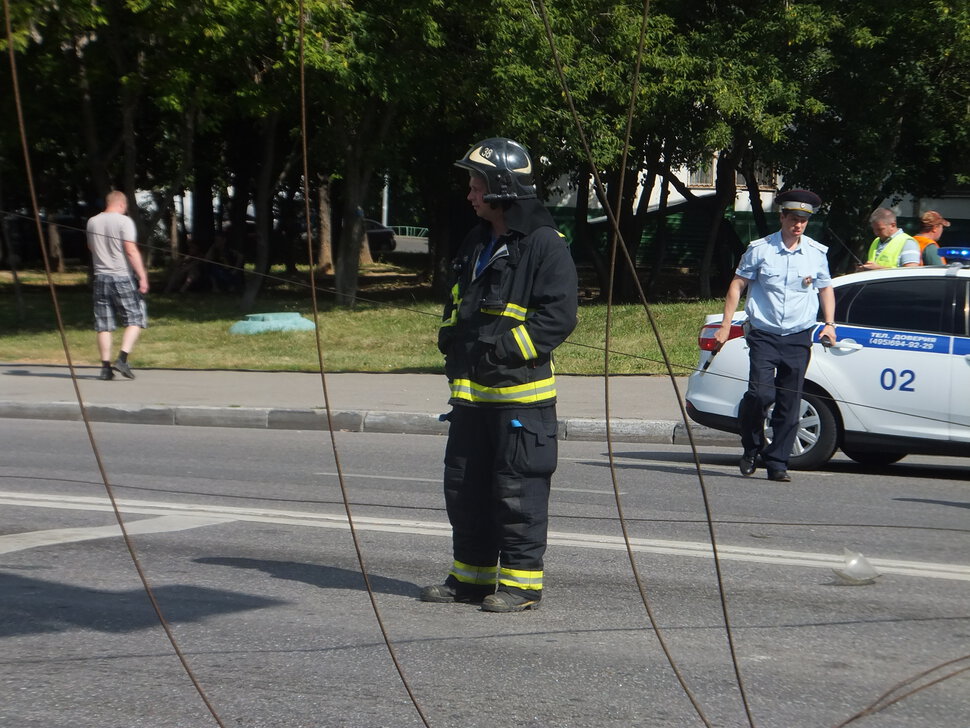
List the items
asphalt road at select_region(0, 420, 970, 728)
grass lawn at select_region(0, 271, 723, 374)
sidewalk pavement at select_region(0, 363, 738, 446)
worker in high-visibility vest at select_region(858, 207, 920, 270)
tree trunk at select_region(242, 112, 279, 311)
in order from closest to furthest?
asphalt road at select_region(0, 420, 970, 728)
worker in high-visibility vest at select_region(858, 207, 920, 270)
sidewalk pavement at select_region(0, 363, 738, 446)
grass lawn at select_region(0, 271, 723, 374)
tree trunk at select_region(242, 112, 279, 311)

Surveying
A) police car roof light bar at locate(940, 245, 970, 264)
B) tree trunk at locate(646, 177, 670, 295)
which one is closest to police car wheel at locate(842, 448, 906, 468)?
police car roof light bar at locate(940, 245, 970, 264)

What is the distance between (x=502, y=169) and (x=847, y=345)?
15.8ft

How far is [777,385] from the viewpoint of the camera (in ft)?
27.4

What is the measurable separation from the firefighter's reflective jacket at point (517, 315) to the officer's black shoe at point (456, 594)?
83cm

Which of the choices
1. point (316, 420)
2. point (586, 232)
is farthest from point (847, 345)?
point (586, 232)

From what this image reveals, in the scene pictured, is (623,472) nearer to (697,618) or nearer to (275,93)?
(697,618)

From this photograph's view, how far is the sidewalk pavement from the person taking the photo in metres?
11.0

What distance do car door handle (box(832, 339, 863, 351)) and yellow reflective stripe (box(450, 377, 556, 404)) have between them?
4.59 m

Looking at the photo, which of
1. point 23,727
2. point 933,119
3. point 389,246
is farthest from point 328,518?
point 389,246

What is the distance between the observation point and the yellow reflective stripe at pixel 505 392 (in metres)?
4.82

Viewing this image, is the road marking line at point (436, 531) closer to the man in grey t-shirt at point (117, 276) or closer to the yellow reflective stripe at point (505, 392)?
the yellow reflective stripe at point (505, 392)

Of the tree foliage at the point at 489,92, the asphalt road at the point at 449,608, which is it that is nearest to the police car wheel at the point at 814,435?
the asphalt road at the point at 449,608

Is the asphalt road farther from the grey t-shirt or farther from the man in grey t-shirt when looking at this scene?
the grey t-shirt

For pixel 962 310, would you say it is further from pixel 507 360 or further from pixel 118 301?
pixel 118 301
